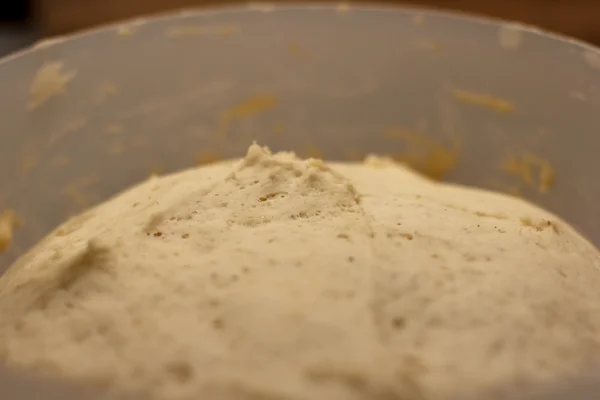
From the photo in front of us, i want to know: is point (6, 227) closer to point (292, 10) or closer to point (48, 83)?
point (48, 83)

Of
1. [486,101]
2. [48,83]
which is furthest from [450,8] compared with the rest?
[48,83]

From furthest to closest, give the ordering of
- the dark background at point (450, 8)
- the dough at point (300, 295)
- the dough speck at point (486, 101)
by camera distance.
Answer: the dark background at point (450, 8)
the dough speck at point (486, 101)
the dough at point (300, 295)

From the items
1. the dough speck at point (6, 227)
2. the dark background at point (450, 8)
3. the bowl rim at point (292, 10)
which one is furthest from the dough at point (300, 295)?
the dark background at point (450, 8)

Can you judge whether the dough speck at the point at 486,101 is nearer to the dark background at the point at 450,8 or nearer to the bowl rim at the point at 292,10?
the bowl rim at the point at 292,10

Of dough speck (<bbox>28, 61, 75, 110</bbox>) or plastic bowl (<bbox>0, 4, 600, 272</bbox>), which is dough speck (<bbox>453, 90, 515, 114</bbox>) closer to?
plastic bowl (<bbox>0, 4, 600, 272</bbox>)

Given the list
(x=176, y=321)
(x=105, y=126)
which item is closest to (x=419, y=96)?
(x=105, y=126)
